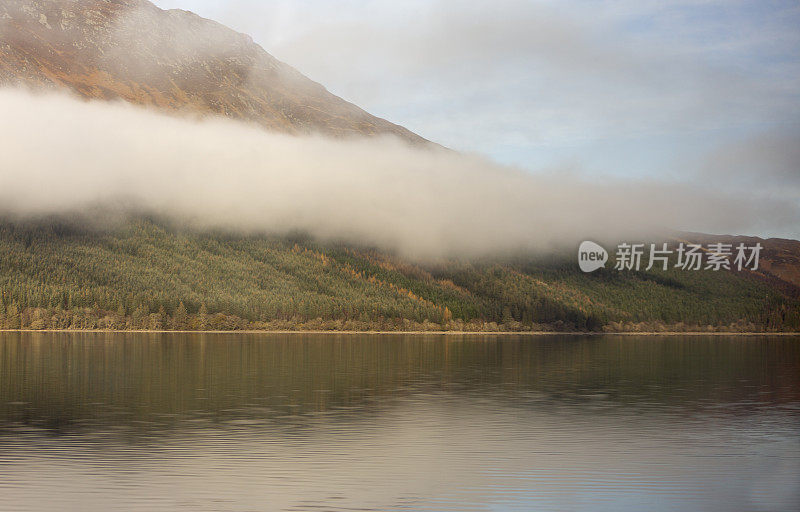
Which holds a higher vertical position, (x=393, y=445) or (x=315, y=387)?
(x=393, y=445)

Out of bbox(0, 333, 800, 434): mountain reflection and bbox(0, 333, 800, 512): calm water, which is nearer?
bbox(0, 333, 800, 512): calm water

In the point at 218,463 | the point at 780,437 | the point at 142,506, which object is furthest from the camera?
the point at 780,437

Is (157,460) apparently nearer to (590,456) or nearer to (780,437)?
(590,456)

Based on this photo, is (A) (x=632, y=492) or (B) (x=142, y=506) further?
(A) (x=632, y=492)

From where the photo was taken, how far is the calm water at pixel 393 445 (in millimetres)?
33281

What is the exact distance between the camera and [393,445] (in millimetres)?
46656

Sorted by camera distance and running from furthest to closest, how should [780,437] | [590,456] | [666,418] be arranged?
[666,418] → [780,437] → [590,456]

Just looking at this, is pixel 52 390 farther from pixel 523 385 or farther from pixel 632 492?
pixel 632 492

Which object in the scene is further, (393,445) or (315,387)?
(315,387)

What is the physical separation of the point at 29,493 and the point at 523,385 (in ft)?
215

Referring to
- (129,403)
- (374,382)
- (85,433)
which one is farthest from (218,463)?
(374,382)

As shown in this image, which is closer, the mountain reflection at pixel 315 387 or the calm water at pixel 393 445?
the calm water at pixel 393 445

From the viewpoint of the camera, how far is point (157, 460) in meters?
40.9

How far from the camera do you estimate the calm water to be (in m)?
33.3
